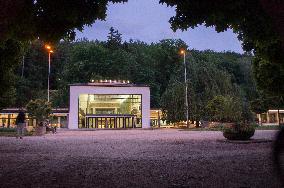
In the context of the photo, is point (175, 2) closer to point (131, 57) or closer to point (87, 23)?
point (87, 23)

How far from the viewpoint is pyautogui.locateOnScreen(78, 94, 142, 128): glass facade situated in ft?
184

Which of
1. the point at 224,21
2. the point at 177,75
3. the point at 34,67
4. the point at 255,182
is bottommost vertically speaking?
the point at 255,182

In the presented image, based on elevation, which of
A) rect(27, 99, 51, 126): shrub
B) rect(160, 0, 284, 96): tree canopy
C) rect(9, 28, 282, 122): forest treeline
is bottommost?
rect(27, 99, 51, 126): shrub

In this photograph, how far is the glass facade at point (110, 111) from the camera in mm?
55969

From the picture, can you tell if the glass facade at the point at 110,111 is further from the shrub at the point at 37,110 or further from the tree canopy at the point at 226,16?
the tree canopy at the point at 226,16

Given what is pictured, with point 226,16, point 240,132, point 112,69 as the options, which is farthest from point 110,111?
point 226,16

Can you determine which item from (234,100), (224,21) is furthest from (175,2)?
(234,100)

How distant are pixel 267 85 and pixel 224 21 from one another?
900 centimetres

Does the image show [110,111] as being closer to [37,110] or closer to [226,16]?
[37,110]

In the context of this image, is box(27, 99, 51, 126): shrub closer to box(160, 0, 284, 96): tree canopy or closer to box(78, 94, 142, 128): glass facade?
box(78, 94, 142, 128): glass facade

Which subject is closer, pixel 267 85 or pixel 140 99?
pixel 267 85

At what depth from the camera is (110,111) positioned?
5722 cm

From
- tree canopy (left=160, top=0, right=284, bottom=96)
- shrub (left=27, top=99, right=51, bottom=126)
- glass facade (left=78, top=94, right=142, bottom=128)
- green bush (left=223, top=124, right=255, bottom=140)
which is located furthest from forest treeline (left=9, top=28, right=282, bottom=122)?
tree canopy (left=160, top=0, right=284, bottom=96)

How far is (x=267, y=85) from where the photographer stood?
59.9 ft
